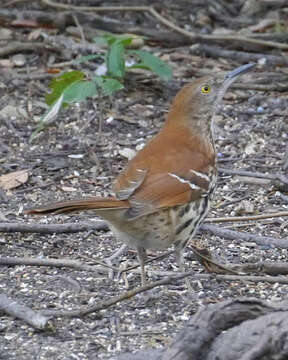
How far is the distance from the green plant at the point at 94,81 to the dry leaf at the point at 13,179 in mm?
354

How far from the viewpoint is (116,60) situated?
6348 millimetres

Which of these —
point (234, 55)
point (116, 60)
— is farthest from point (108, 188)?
point (234, 55)

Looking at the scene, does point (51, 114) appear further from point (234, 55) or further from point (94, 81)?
point (234, 55)

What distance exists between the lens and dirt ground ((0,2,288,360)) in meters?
4.09

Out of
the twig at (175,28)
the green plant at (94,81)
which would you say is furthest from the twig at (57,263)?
the twig at (175,28)

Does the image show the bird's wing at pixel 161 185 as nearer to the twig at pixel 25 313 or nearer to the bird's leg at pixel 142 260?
the bird's leg at pixel 142 260

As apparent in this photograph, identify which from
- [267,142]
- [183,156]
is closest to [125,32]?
[267,142]

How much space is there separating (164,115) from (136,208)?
2.67m

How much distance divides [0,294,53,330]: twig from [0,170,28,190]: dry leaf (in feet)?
5.41

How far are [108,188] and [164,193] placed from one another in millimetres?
1550

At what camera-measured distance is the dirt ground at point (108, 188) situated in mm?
4094

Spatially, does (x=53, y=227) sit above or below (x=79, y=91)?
below

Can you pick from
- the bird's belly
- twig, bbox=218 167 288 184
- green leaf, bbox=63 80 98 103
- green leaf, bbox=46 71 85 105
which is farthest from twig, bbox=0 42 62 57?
the bird's belly

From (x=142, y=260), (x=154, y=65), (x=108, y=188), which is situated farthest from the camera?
(x=154, y=65)
